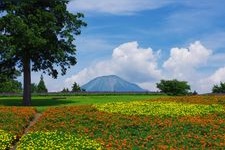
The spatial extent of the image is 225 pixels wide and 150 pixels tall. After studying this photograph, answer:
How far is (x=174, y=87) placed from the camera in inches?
1940

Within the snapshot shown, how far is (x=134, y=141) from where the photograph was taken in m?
19.0

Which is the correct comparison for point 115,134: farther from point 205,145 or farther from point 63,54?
point 63,54

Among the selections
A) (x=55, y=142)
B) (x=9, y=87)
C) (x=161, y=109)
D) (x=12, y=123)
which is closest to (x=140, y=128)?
(x=55, y=142)

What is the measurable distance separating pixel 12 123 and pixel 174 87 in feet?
92.5

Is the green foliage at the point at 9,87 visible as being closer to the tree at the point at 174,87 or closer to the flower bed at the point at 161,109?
the tree at the point at 174,87

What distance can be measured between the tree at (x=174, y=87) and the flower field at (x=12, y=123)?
23091mm

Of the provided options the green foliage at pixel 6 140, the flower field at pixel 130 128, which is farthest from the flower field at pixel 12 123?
the flower field at pixel 130 128

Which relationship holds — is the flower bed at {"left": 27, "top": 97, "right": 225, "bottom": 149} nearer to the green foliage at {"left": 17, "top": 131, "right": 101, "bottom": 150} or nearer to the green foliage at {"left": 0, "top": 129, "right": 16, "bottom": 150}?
the green foliage at {"left": 17, "top": 131, "right": 101, "bottom": 150}

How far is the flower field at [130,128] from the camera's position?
18.4 metres

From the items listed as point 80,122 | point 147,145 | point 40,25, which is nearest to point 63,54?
point 40,25

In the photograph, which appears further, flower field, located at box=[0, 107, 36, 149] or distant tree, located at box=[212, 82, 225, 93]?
distant tree, located at box=[212, 82, 225, 93]

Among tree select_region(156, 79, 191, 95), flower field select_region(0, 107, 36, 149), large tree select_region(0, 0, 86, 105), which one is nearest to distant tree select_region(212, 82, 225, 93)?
tree select_region(156, 79, 191, 95)

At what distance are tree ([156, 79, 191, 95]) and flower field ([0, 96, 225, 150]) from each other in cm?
1903

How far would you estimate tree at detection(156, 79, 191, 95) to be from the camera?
48.7 metres
